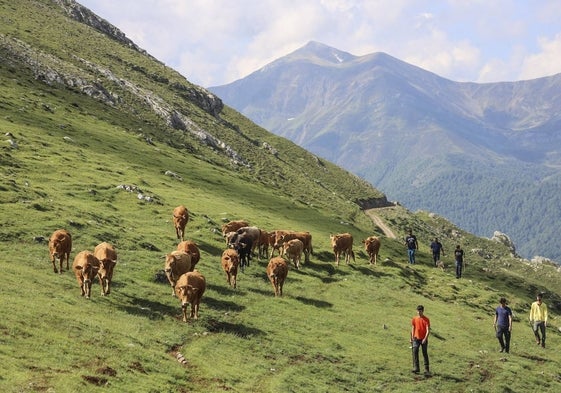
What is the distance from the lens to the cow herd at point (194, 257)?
→ 92.2 feet

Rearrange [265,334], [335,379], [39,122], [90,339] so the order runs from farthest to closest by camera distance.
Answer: [39,122] → [265,334] → [335,379] → [90,339]

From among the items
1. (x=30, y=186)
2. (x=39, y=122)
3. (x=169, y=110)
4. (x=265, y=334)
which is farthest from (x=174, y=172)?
(x=265, y=334)

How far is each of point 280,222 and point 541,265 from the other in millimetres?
124992

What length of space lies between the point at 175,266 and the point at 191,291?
478 cm

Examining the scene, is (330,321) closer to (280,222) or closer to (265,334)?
(265,334)

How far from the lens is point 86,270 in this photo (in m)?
27.7

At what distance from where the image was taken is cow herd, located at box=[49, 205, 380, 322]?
92.2 ft

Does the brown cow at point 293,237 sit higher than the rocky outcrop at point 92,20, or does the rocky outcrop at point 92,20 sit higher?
the rocky outcrop at point 92,20

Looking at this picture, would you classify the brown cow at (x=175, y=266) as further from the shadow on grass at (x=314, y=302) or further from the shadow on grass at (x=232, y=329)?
the shadow on grass at (x=314, y=302)

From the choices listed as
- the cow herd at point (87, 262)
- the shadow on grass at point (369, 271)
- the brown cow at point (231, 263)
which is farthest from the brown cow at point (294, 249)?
the cow herd at point (87, 262)

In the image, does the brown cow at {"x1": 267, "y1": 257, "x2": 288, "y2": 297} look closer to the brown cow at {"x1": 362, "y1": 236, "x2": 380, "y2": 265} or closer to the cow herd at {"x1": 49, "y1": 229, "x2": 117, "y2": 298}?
the cow herd at {"x1": 49, "y1": 229, "x2": 117, "y2": 298}

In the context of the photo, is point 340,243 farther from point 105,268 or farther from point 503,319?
point 105,268

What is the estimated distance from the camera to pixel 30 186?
48062 millimetres

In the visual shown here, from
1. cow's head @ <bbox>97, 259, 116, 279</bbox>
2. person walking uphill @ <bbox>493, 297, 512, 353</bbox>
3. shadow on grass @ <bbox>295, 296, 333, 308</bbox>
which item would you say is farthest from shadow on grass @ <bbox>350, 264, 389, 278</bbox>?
cow's head @ <bbox>97, 259, 116, 279</bbox>
